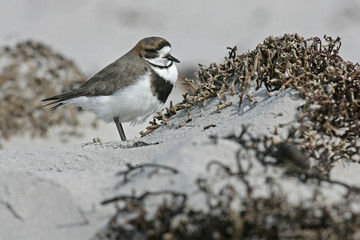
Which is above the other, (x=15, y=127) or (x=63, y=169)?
(x=15, y=127)

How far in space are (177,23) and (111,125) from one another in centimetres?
449

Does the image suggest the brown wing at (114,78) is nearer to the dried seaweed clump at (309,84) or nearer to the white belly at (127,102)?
the white belly at (127,102)

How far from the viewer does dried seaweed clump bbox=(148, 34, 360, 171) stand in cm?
344

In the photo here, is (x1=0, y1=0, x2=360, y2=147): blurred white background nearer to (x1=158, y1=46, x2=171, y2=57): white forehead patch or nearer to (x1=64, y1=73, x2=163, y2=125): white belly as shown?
(x1=158, y1=46, x2=171, y2=57): white forehead patch

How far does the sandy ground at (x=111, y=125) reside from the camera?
2645 mm

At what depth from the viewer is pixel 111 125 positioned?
335 inches

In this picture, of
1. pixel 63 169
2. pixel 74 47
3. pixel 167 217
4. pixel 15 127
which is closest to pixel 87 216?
pixel 167 217

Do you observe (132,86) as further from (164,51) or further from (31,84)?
(31,84)

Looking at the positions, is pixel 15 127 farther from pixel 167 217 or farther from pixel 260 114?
pixel 167 217

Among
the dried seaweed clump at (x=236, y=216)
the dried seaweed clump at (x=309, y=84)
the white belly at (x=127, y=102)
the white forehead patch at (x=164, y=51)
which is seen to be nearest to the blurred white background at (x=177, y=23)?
the white forehead patch at (x=164, y=51)

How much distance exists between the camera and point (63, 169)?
401 centimetres

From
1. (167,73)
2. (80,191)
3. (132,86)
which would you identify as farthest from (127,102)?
(80,191)

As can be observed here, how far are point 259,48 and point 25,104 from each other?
4.40 metres

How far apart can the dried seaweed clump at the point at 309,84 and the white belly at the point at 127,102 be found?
0.63m
